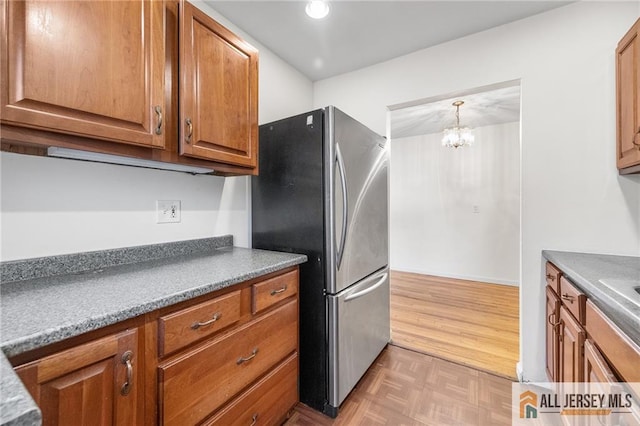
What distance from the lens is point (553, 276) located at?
1561 millimetres

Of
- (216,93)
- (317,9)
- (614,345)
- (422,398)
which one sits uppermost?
(317,9)

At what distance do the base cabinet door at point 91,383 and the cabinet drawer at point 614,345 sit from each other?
55.5 inches

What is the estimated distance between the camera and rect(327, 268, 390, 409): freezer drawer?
153 cm

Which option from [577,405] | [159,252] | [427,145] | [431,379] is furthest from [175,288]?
[427,145]

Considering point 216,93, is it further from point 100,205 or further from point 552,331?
point 552,331

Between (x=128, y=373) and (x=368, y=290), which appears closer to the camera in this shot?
(x=128, y=373)

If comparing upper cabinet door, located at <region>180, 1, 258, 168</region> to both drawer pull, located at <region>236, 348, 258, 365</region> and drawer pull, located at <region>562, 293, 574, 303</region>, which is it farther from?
drawer pull, located at <region>562, 293, 574, 303</region>

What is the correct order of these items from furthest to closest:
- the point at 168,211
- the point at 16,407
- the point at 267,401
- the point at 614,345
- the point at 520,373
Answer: the point at 520,373
the point at 168,211
the point at 267,401
the point at 614,345
the point at 16,407

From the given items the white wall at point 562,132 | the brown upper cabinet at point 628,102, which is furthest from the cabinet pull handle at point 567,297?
the brown upper cabinet at point 628,102

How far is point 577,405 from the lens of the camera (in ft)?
3.67

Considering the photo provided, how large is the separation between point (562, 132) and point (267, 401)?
2.33m

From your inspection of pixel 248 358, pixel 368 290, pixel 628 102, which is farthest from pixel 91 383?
pixel 628 102

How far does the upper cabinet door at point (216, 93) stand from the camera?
48.6 inches

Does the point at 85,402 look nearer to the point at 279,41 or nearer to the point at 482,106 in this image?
the point at 279,41
